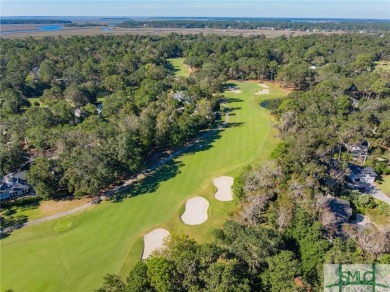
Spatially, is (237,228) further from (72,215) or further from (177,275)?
(72,215)

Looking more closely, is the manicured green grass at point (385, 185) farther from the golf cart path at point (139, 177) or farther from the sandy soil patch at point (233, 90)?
the sandy soil patch at point (233, 90)

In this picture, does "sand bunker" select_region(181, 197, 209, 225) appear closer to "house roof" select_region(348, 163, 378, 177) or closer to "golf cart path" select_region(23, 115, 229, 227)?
"golf cart path" select_region(23, 115, 229, 227)

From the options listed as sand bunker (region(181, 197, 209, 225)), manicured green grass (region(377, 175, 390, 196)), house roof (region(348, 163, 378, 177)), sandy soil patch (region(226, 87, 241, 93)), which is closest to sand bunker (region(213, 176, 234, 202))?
sand bunker (region(181, 197, 209, 225))

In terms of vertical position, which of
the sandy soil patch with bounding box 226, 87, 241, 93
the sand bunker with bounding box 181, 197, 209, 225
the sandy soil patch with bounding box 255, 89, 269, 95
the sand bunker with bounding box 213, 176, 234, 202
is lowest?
the sand bunker with bounding box 181, 197, 209, 225

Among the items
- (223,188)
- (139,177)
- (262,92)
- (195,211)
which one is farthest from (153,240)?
(262,92)

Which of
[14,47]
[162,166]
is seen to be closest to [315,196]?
[162,166]

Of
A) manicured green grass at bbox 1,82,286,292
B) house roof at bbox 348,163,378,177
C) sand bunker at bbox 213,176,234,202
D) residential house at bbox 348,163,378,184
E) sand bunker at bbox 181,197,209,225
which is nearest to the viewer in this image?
manicured green grass at bbox 1,82,286,292
